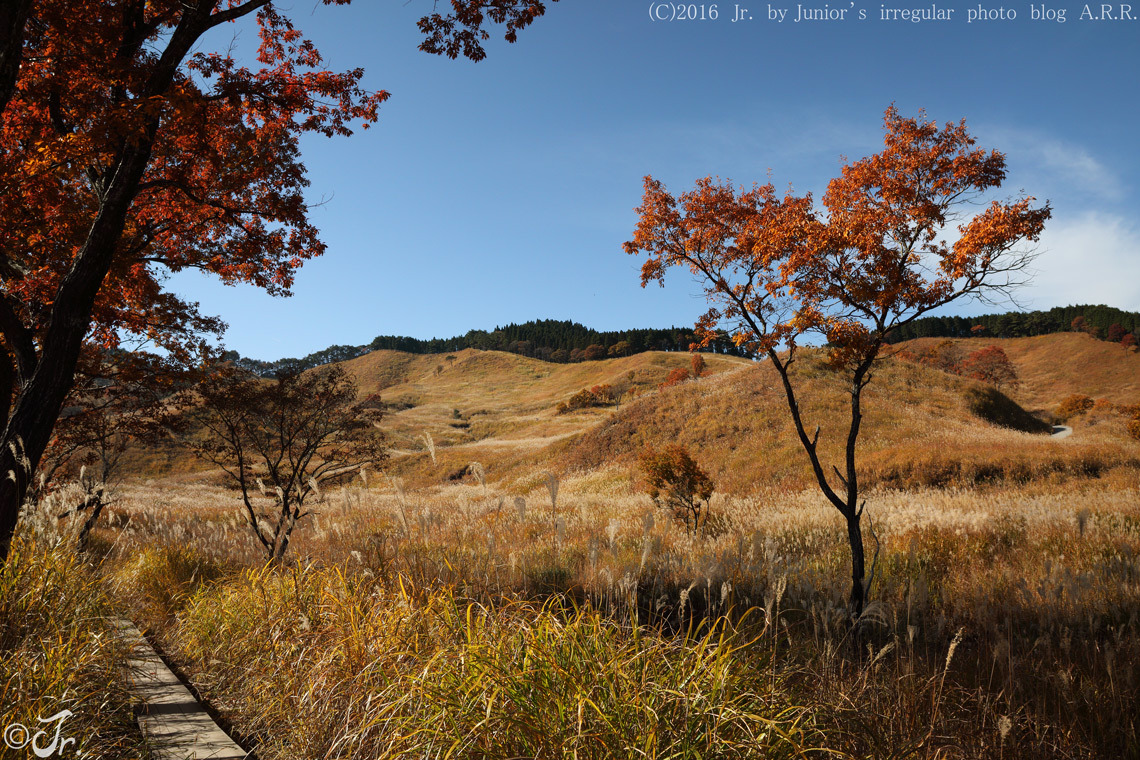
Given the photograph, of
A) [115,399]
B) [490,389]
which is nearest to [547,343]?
[490,389]

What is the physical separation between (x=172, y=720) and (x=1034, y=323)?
6227 inches

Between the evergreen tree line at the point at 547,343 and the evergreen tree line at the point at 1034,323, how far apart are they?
53.0 meters

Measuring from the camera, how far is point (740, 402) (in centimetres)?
3641

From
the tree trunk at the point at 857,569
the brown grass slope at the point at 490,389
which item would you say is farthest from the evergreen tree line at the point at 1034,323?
the tree trunk at the point at 857,569

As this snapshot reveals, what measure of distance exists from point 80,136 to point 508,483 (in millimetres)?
34587

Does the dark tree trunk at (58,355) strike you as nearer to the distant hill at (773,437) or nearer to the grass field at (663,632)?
the grass field at (663,632)

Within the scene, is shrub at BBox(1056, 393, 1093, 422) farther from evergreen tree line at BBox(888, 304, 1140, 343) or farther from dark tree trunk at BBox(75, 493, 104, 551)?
dark tree trunk at BBox(75, 493, 104, 551)

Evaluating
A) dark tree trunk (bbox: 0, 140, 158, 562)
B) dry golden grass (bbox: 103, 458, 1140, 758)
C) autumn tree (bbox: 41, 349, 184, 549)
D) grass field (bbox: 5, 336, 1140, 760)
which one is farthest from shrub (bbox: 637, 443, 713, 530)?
dark tree trunk (bbox: 0, 140, 158, 562)

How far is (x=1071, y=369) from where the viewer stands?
96000 millimetres

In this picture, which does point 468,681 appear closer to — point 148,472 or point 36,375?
point 36,375
